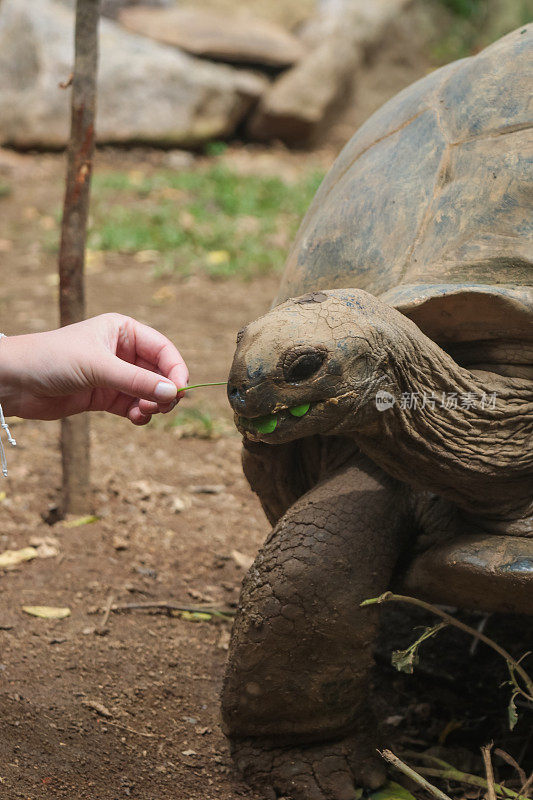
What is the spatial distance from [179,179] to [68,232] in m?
4.88

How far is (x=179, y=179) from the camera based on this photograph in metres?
7.88

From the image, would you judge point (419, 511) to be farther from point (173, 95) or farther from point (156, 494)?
point (173, 95)

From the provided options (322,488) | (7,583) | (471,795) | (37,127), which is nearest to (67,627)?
(7,583)

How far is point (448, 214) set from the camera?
2.22 m

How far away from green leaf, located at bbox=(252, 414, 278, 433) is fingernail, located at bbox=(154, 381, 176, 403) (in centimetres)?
24

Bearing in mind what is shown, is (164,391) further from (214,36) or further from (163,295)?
(214,36)

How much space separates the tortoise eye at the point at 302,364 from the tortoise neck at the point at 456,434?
250 mm

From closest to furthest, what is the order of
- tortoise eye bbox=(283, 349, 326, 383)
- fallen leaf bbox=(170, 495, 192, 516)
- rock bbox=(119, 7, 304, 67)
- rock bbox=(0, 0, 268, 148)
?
tortoise eye bbox=(283, 349, 326, 383) < fallen leaf bbox=(170, 495, 192, 516) < rock bbox=(0, 0, 268, 148) < rock bbox=(119, 7, 304, 67)

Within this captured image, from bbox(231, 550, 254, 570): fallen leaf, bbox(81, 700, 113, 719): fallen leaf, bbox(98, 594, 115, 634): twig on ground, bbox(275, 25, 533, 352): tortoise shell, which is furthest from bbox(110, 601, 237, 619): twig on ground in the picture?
bbox(275, 25, 533, 352): tortoise shell

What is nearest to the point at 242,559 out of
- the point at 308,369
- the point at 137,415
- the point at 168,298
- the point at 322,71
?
the point at 137,415

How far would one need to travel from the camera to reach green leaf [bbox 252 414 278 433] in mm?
1760

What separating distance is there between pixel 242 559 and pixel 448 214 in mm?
1622

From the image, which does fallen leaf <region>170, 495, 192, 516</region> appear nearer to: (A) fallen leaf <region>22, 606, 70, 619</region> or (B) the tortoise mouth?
(A) fallen leaf <region>22, 606, 70, 619</region>

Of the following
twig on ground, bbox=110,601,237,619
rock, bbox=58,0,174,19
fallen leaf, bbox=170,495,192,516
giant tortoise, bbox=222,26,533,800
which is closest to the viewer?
giant tortoise, bbox=222,26,533,800
